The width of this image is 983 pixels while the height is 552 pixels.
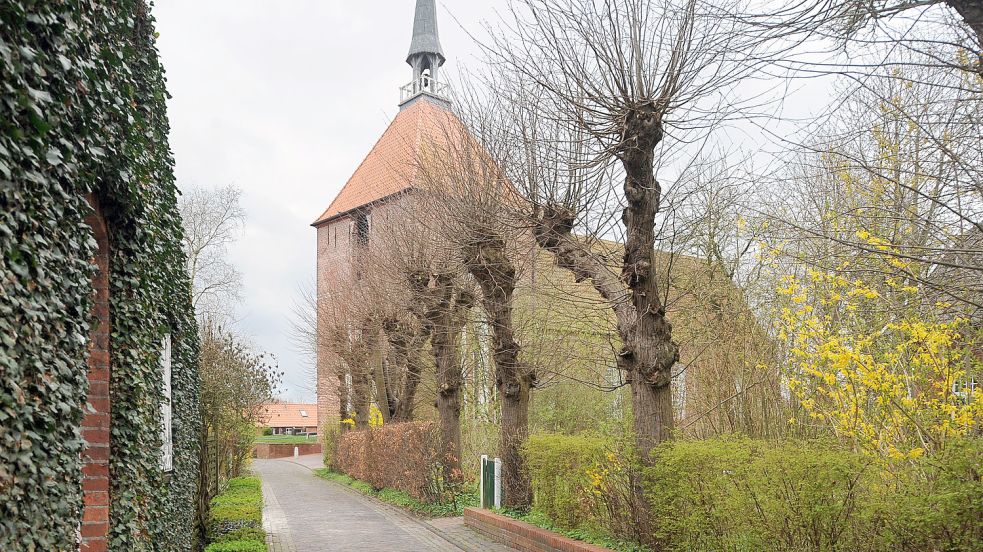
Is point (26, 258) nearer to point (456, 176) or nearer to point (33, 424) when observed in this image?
point (33, 424)

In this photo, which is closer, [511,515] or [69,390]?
[69,390]

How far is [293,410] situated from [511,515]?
238 ft

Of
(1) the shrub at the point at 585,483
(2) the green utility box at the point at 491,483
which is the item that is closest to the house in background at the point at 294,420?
(2) the green utility box at the point at 491,483

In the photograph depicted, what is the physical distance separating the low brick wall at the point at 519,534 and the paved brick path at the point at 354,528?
0.17m

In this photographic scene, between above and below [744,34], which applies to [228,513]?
below

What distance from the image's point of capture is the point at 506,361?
43.8 ft

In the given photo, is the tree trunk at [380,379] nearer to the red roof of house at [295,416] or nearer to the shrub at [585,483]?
the shrub at [585,483]

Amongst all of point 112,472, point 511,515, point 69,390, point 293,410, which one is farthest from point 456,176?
point 293,410

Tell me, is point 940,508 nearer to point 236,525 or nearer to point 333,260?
point 236,525

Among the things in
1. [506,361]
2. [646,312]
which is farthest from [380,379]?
[646,312]

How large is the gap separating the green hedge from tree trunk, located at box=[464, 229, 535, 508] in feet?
11.0

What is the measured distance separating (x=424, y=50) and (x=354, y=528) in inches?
1256

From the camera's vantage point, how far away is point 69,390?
329 centimetres

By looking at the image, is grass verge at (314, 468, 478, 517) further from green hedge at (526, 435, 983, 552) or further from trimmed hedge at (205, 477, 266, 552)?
green hedge at (526, 435, 983, 552)
